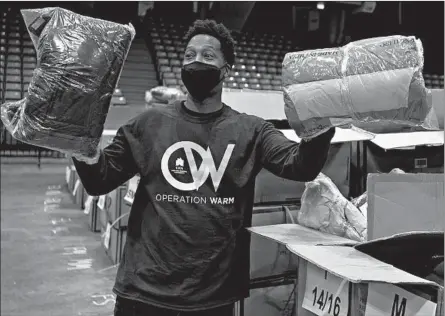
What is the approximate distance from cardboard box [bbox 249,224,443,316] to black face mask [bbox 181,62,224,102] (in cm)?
38

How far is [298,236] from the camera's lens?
4.17 ft

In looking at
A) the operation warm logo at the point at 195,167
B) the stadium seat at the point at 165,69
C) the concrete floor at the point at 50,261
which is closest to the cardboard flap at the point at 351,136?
the operation warm logo at the point at 195,167

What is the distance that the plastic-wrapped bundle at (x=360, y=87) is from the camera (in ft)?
2.97

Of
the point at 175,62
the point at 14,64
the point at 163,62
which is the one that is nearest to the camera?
the point at 14,64

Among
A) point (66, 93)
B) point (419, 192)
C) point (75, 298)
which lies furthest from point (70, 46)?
point (75, 298)

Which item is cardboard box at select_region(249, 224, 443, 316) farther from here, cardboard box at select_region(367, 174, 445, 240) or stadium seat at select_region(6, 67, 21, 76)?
stadium seat at select_region(6, 67, 21, 76)

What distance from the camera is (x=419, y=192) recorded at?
3.68 ft

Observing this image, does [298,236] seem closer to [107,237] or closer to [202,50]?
[202,50]

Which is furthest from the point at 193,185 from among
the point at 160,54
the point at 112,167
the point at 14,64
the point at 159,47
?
the point at 159,47

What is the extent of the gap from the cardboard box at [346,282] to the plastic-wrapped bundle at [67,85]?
492 mm

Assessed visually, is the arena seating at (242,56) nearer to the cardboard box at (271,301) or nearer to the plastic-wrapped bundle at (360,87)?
the cardboard box at (271,301)

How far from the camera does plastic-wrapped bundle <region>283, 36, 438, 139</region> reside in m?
0.91

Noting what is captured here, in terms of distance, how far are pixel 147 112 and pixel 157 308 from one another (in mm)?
482

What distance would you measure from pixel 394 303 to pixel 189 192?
0.51 metres
